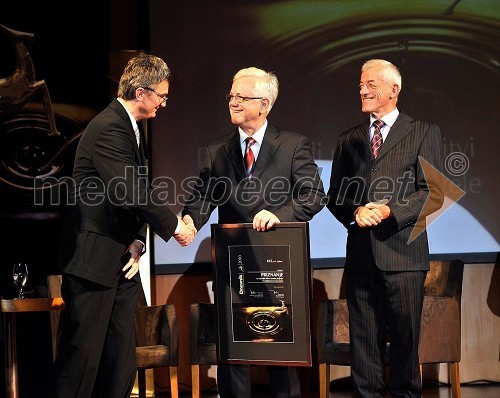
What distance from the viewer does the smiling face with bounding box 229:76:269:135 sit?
415 centimetres

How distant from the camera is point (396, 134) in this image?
4.20m

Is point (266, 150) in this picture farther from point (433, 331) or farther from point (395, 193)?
point (433, 331)

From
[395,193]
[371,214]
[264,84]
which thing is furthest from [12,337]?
[395,193]

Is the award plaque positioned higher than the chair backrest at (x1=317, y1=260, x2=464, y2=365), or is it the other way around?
the award plaque

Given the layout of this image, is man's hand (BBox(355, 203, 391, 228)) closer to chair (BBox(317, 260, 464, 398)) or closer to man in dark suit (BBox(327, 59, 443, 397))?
man in dark suit (BBox(327, 59, 443, 397))

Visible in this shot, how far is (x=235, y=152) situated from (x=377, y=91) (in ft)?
2.70

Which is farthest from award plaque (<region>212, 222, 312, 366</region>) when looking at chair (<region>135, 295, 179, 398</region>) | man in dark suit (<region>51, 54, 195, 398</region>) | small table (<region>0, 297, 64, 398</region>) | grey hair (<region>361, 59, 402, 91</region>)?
chair (<region>135, 295, 179, 398</region>)

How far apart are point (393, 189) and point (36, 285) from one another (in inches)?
111

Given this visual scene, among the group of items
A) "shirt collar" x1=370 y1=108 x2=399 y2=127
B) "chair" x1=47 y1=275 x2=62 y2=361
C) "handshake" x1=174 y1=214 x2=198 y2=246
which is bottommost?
"chair" x1=47 y1=275 x2=62 y2=361

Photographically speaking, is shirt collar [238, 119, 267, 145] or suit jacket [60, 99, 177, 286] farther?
shirt collar [238, 119, 267, 145]

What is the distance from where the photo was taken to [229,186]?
4176 mm

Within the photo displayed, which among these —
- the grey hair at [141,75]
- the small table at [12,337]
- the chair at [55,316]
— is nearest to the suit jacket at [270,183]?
the grey hair at [141,75]

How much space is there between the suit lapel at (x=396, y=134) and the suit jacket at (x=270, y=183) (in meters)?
0.38

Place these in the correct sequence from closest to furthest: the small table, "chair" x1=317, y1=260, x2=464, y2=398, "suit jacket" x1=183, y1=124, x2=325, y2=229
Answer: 1. "suit jacket" x1=183, y1=124, x2=325, y2=229
2. the small table
3. "chair" x1=317, y1=260, x2=464, y2=398
